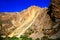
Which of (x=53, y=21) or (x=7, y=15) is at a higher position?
(x=7, y=15)

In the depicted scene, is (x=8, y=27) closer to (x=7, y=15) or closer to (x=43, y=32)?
(x=7, y=15)

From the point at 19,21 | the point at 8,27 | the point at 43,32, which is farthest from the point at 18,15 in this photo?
the point at 43,32

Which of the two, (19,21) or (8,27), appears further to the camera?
(19,21)

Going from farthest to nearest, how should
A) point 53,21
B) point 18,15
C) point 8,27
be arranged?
point 18,15
point 8,27
point 53,21

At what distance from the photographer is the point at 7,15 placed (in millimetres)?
159875

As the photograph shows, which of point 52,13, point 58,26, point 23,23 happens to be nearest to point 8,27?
point 23,23

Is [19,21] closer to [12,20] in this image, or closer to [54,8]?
[12,20]

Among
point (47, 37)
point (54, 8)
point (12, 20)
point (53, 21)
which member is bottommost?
point (47, 37)

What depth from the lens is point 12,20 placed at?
156 metres

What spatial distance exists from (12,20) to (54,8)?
46.2m

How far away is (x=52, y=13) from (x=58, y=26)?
1594 centimetres

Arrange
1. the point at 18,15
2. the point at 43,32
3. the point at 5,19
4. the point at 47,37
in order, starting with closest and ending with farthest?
the point at 47,37
the point at 43,32
the point at 5,19
the point at 18,15

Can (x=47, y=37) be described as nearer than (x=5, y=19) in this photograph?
Yes

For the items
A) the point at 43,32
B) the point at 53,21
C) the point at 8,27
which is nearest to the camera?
the point at 43,32
